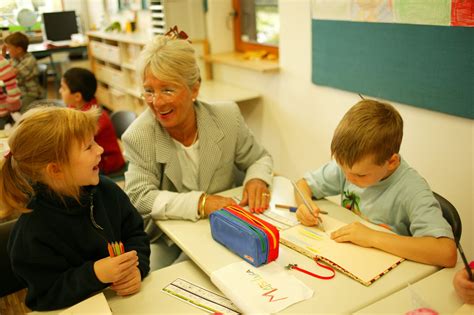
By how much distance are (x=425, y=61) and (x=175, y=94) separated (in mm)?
1339

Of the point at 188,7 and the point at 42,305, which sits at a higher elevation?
the point at 188,7

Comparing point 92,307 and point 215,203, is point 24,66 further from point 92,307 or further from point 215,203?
point 92,307

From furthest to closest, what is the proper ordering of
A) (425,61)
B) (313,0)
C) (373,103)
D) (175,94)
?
1. (313,0)
2. (425,61)
3. (175,94)
4. (373,103)

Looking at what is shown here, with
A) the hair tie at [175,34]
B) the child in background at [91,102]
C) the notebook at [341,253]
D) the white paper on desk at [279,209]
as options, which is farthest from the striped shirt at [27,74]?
the notebook at [341,253]

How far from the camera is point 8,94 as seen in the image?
1.71 m

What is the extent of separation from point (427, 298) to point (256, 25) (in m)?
3.21

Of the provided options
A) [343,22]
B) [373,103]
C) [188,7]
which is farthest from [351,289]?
[188,7]

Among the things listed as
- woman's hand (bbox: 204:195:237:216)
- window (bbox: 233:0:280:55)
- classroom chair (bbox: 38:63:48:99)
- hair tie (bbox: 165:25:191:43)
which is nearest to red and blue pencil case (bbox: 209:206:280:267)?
woman's hand (bbox: 204:195:237:216)

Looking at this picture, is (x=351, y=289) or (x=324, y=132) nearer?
(x=351, y=289)

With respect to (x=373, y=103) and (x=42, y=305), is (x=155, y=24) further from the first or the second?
(x=42, y=305)

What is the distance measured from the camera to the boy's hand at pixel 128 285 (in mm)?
1238

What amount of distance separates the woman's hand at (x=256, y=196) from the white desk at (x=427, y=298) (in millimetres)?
626

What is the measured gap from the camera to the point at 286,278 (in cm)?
121

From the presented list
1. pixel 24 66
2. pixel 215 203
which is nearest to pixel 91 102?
pixel 24 66
